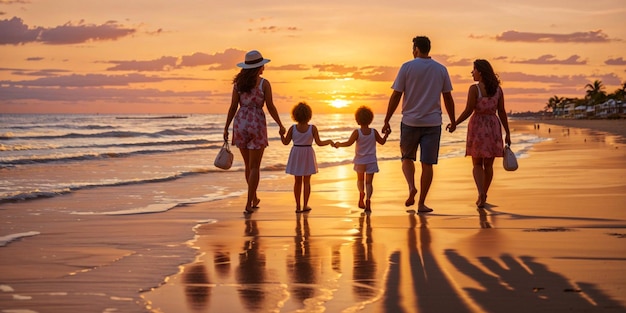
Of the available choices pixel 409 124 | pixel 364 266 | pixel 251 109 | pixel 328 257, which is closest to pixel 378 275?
pixel 364 266

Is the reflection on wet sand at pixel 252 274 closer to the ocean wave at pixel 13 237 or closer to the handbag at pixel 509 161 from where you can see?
the ocean wave at pixel 13 237

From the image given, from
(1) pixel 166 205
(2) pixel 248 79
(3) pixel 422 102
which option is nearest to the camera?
(3) pixel 422 102

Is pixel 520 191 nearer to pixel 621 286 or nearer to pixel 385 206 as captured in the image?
pixel 385 206

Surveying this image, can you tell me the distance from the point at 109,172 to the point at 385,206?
9.49m

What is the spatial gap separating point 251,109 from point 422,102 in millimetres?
2143

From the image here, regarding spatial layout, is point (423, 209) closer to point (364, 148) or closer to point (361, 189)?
point (361, 189)

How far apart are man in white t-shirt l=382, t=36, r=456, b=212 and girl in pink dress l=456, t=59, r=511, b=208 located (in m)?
0.43

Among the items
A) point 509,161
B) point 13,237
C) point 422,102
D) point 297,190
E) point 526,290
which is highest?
point 422,102

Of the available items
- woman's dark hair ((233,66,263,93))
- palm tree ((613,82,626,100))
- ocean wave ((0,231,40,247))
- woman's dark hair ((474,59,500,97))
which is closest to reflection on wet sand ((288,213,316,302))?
woman's dark hair ((233,66,263,93))

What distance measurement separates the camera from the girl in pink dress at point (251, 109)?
10.1 metres

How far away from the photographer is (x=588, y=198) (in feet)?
34.8

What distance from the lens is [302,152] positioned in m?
10.4

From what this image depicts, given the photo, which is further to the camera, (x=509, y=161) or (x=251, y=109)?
(x=509, y=161)

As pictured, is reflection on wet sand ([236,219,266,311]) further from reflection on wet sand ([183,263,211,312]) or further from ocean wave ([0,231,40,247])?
ocean wave ([0,231,40,247])
